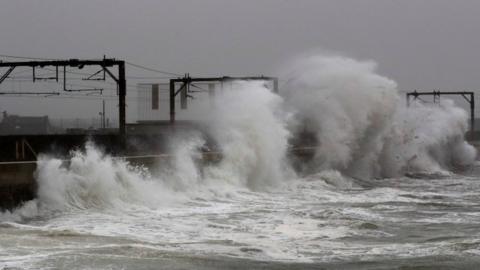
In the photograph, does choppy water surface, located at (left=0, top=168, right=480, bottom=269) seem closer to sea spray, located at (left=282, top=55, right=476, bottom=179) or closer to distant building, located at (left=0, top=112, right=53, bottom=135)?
sea spray, located at (left=282, top=55, right=476, bottom=179)

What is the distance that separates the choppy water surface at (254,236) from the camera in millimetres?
10812

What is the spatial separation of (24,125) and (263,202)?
52.1 meters

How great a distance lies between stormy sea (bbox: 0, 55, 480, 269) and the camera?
→ 11.4m

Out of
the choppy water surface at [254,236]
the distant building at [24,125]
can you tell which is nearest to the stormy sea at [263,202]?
the choppy water surface at [254,236]

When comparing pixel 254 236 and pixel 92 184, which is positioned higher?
pixel 92 184

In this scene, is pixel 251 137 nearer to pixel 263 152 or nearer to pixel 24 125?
pixel 263 152

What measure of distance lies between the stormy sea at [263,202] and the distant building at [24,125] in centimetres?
3200

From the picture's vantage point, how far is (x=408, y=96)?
64.9 meters

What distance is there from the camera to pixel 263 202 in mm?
21625

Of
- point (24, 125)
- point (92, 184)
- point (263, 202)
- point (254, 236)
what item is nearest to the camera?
point (254, 236)

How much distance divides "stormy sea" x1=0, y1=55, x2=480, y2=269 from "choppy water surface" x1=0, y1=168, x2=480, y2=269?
3 cm

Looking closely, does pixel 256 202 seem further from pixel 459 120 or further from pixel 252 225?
pixel 459 120

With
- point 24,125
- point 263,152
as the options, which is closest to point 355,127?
point 263,152

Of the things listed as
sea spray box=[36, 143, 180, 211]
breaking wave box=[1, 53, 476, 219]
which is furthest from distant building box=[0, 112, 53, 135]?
sea spray box=[36, 143, 180, 211]
